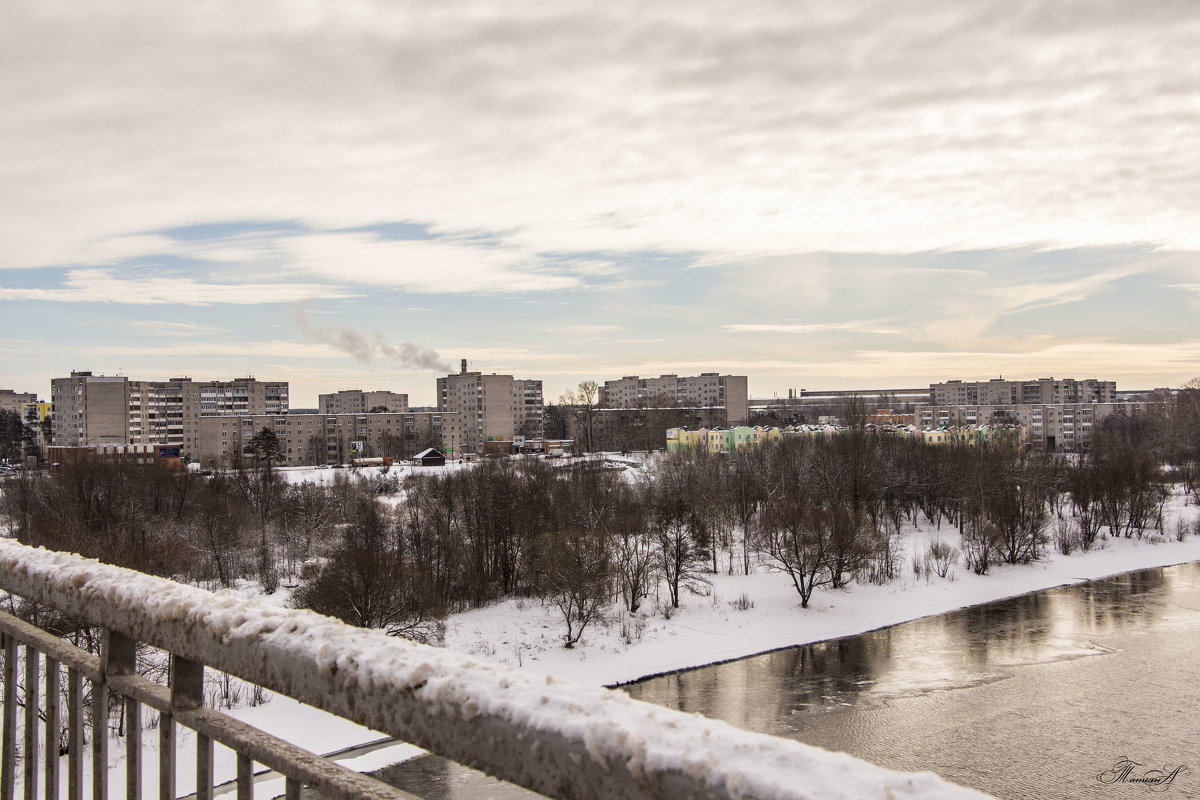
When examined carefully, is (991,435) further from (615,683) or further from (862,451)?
(615,683)

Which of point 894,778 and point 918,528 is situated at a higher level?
point 894,778

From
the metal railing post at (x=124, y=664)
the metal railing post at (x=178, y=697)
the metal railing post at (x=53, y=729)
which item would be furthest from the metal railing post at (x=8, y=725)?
the metal railing post at (x=178, y=697)

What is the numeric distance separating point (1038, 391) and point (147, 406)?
13051 cm

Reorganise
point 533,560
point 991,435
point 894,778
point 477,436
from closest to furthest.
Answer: point 894,778 < point 533,560 < point 991,435 < point 477,436

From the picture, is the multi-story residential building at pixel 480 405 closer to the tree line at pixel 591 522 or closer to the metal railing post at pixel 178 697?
the tree line at pixel 591 522

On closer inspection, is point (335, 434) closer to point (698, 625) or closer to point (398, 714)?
point (698, 625)

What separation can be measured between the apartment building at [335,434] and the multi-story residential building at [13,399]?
65139mm

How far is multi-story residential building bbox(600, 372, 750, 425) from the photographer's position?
121375 millimetres

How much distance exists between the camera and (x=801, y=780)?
34.4 inches

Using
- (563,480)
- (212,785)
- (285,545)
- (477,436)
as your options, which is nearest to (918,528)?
(563,480)

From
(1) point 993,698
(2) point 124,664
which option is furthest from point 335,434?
(2) point 124,664

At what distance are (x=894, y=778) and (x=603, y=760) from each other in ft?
1.00

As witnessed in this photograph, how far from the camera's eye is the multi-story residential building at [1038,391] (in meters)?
144

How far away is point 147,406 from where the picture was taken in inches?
3617
